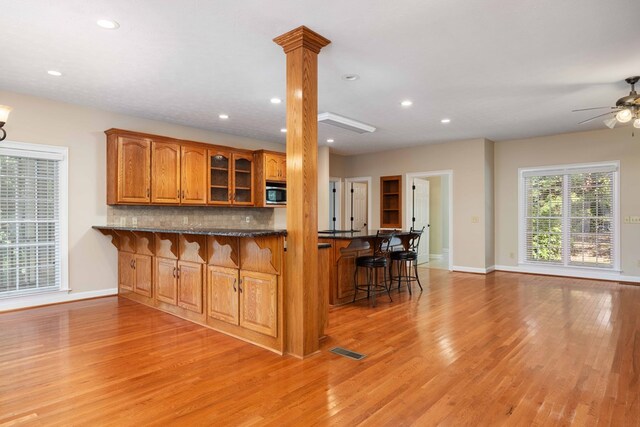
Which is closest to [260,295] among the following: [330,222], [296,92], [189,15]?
[296,92]

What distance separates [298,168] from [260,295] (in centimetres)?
118

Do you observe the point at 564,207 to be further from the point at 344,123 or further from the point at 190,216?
the point at 190,216

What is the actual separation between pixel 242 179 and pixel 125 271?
2.52m

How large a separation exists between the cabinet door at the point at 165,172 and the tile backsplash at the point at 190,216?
45 cm

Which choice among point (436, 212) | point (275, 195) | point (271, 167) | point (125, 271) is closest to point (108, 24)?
point (125, 271)

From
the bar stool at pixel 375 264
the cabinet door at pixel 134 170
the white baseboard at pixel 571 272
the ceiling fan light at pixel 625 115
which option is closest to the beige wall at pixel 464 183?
the white baseboard at pixel 571 272

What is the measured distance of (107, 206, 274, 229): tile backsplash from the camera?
5.52m

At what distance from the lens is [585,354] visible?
309cm

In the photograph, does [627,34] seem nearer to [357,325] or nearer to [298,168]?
[298,168]

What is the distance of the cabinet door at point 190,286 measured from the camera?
391 centimetres

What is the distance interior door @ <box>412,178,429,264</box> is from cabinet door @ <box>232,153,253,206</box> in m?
3.82

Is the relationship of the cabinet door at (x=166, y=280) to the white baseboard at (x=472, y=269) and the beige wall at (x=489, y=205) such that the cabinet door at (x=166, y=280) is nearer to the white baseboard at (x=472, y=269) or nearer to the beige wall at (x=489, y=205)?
the white baseboard at (x=472, y=269)

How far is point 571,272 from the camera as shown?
6891 mm

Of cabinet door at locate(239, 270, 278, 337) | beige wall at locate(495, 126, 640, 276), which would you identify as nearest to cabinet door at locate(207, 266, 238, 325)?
cabinet door at locate(239, 270, 278, 337)
